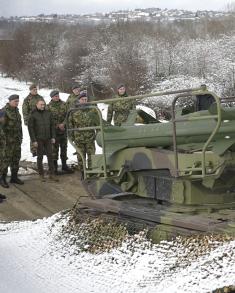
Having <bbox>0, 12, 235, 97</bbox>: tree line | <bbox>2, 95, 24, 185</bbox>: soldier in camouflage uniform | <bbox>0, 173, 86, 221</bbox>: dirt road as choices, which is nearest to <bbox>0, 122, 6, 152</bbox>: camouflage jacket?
<bbox>2, 95, 24, 185</bbox>: soldier in camouflage uniform

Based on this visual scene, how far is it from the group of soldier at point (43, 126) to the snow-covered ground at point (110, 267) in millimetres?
2719

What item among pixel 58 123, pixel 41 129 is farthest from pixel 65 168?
pixel 41 129

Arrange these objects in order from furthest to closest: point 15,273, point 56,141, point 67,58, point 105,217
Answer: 1. point 67,58
2. point 56,141
3. point 105,217
4. point 15,273

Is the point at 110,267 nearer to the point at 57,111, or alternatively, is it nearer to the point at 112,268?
the point at 112,268

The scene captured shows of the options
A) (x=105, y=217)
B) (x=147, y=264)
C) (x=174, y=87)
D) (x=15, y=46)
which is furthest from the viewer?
(x=15, y=46)

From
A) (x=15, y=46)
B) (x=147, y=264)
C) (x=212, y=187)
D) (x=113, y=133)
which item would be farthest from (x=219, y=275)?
(x=15, y=46)

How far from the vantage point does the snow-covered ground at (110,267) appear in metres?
4.73

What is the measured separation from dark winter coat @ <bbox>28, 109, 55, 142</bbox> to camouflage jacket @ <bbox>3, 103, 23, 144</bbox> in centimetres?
20

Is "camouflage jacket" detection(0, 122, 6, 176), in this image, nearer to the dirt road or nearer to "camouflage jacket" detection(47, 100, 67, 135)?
the dirt road

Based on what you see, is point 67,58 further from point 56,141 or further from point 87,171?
point 87,171

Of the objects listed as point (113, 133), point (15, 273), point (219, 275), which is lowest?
point (15, 273)

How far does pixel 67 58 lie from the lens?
135 ft

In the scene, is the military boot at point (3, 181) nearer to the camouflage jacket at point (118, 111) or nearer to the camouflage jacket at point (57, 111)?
the camouflage jacket at point (57, 111)

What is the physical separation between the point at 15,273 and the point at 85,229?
3.22 ft
